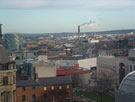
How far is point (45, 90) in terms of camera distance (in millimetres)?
37156

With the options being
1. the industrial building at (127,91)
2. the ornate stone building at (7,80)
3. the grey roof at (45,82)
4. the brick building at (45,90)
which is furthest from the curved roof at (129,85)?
the grey roof at (45,82)

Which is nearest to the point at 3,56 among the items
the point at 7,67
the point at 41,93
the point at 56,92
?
the point at 7,67

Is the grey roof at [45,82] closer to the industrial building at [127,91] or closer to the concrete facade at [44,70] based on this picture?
the concrete facade at [44,70]

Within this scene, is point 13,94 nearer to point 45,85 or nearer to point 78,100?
point 45,85

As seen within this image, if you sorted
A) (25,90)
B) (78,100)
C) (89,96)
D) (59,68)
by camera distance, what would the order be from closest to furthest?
(25,90), (78,100), (89,96), (59,68)

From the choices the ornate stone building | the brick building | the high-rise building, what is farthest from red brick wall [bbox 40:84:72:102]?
the high-rise building

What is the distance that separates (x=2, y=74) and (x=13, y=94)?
135cm

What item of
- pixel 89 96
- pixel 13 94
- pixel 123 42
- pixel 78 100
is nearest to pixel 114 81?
pixel 89 96

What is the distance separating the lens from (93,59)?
9362 centimetres

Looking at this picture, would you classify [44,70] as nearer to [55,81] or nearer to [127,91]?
[55,81]

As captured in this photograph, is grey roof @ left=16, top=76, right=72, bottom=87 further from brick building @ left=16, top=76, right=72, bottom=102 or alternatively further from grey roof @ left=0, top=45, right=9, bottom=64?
grey roof @ left=0, top=45, right=9, bottom=64

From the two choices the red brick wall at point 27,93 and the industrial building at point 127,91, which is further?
the red brick wall at point 27,93

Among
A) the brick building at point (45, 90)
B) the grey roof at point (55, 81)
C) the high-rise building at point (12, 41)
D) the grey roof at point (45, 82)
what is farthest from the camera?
the high-rise building at point (12, 41)

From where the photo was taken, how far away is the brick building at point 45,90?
35.9 metres
